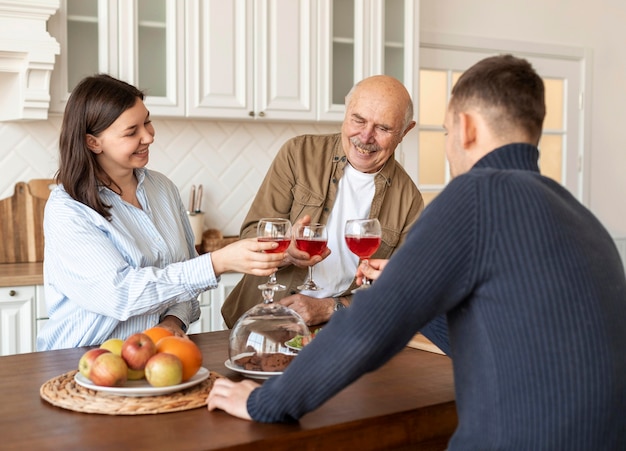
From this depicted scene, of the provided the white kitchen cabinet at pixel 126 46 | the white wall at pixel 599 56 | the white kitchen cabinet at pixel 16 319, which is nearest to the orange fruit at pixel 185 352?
the white kitchen cabinet at pixel 16 319

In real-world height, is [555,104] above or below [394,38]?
below

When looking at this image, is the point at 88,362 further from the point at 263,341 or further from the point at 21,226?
the point at 21,226

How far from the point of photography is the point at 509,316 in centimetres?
132

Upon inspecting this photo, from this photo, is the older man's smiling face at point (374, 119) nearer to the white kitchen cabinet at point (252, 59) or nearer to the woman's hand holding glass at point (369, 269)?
the woman's hand holding glass at point (369, 269)

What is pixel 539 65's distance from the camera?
5.53 metres

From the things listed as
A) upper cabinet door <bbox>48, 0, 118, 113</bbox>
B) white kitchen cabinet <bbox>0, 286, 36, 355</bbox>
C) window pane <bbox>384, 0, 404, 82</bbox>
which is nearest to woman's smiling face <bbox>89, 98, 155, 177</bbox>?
white kitchen cabinet <bbox>0, 286, 36, 355</bbox>

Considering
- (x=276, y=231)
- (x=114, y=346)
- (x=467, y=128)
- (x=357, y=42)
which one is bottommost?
(x=114, y=346)

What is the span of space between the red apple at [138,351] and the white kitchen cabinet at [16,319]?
1950 mm

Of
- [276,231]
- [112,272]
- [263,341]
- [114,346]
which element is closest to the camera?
[114,346]

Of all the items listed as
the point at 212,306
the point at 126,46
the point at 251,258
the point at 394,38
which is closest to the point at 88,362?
the point at 251,258

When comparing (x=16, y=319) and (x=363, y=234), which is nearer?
(x=363, y=234)

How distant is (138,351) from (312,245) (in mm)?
657

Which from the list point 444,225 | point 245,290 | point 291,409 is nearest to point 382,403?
point 291,409

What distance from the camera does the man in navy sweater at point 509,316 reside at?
4.32 ft
